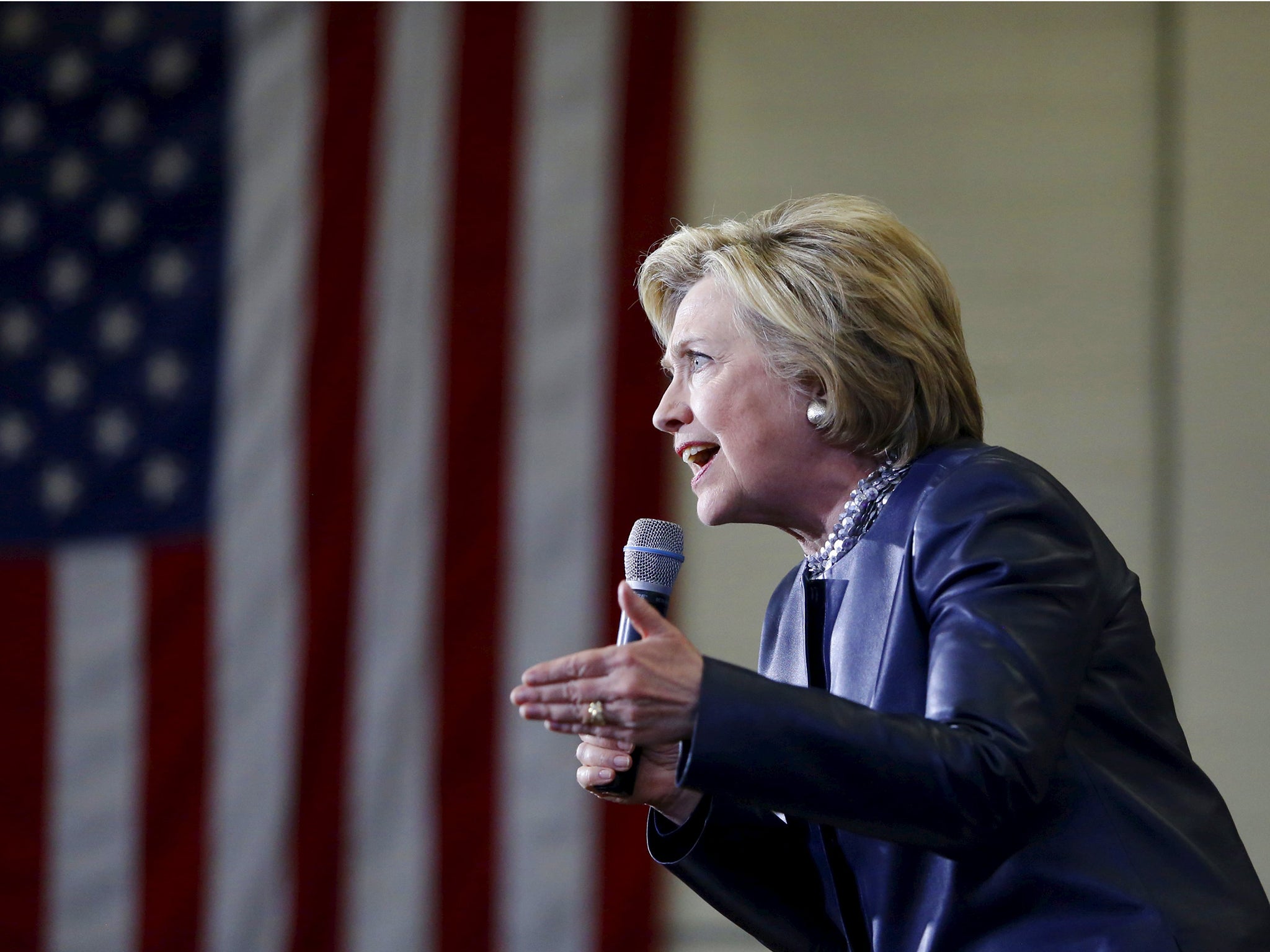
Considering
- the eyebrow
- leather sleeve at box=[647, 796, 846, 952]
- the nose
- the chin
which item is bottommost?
leather sleeve at box=[647, 796, 846, 952]

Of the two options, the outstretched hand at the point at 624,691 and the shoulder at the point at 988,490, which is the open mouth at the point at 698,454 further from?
the outstretched hand at the point at 624,691

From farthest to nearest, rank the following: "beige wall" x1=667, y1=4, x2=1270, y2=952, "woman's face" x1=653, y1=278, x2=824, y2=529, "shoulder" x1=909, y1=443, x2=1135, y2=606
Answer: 1. "beige wall" x1=667, y1=4, x2=1270, y2=952
2. "woman's face" x1=653, y1=278, x2=824, y2=529
3. "shoulder" x1=909, y1=443, x2=1135, y2=606

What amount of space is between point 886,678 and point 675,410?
1.52ft

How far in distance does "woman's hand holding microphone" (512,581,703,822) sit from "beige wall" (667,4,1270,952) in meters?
2.21

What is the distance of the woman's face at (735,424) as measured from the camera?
1496mm

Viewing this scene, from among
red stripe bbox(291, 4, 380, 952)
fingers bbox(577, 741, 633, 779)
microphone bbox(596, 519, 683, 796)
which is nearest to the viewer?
fingers bbox(577, 741, 633, 779)

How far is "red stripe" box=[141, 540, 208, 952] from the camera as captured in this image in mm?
3291

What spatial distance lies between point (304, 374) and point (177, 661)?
793 mm

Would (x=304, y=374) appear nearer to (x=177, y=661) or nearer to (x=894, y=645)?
(x=177, y=661)

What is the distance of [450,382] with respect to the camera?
3.37 metres

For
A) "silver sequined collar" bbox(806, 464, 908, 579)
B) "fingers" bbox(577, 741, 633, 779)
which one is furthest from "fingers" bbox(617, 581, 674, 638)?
"silver sequined collar" bbox(806, 464, 908, 579)

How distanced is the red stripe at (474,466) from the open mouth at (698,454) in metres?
1.78

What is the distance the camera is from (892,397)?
143 centimetres

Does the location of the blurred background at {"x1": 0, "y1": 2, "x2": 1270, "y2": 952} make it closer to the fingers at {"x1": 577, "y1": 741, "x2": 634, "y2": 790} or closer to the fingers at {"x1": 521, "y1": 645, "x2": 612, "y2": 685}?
the fingers at {"x1": 577, "y1": 741, "x2": 634, "y2": 790}
